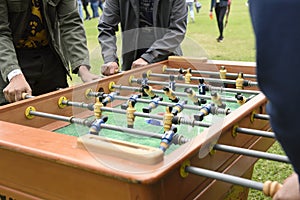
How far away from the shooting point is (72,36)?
2.41m

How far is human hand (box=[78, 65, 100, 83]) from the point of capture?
2221mm

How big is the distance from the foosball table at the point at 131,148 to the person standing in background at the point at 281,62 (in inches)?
10.0

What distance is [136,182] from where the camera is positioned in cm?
100

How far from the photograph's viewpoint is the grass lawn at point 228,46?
260 centimetres

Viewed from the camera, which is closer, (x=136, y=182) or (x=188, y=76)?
(x=136, y=182)

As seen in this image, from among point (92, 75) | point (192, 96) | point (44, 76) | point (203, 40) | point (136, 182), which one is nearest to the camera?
point (136, 182)

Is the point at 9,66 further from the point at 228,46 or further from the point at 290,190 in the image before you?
the point at 228,46

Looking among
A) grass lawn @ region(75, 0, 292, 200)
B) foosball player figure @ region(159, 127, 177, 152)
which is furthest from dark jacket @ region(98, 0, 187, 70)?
foosball player figure @ region(159, 127, 177, 152)

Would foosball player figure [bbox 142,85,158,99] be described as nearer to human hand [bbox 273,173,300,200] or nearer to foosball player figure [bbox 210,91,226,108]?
foosball player figure [bbox 210,91,226,108]

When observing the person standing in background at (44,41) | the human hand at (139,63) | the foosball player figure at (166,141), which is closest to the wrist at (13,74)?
the person standing in background at (44,41)

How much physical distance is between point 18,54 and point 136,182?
1593 millimetres

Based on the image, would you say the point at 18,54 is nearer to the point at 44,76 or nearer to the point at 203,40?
the point at 44,76

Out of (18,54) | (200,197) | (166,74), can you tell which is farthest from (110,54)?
(200,197)

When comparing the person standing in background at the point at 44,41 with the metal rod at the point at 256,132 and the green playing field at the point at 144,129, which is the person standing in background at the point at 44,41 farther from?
the metal rod at the point at 256,132
